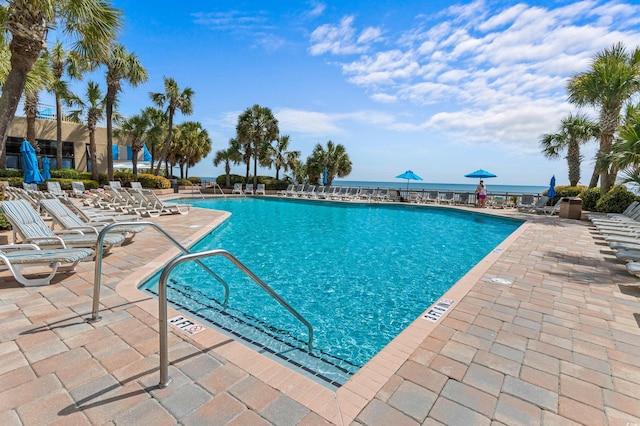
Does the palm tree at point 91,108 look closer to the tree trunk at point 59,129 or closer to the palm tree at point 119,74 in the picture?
the tree trunk at point 59,129

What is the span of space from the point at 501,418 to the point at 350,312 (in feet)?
8.45

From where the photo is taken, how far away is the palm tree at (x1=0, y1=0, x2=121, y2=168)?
5.74 meters

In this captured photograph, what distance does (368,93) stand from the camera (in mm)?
15180

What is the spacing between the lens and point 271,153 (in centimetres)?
2770

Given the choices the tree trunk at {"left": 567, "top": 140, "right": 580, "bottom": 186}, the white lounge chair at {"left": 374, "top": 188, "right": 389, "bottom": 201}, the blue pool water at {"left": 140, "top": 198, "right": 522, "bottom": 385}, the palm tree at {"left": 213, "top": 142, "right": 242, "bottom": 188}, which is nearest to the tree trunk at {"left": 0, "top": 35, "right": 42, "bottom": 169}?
the blue pool water at {"left": 140, "top": 198, "right": 522, "bottom": 385}

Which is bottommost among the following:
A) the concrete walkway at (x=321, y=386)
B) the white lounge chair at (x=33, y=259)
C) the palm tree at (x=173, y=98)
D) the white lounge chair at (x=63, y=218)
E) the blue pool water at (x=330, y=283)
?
the blue pool water at (x=330, y=283)

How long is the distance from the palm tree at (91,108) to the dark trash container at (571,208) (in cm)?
2797

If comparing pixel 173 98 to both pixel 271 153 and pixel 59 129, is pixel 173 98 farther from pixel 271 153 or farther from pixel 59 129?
pixel 271 153

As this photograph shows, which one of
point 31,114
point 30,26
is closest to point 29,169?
point 30,26

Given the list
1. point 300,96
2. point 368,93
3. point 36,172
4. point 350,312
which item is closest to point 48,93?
point 36,172

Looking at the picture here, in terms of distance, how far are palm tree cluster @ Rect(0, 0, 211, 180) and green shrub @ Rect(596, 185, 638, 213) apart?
1809 centimetres

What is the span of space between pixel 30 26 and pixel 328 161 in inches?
863

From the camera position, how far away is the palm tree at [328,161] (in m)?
26.9

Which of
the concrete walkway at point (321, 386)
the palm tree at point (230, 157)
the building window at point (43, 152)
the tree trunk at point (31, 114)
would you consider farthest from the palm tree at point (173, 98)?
the concrete walkway at point (321, 386)
